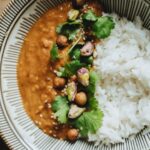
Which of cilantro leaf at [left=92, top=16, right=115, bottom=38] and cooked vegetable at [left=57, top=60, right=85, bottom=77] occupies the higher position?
cilantro leaf at [left=92, top=16, right=115, bottom=38]

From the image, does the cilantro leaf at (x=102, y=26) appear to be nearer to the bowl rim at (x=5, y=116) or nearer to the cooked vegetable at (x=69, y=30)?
the cooked vegetable at (x=69, y=30)

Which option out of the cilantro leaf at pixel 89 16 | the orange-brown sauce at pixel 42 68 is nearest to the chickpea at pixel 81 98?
the orange-brown sauce at pixel 42 68

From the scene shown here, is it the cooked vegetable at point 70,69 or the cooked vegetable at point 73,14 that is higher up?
the cooked vegetable at point 73,14

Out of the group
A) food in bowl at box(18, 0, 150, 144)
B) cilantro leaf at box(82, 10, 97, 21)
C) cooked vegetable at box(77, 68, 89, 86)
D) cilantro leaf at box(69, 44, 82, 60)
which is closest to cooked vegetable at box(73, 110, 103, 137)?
food in bowl at box(18, 0, 150, 144)

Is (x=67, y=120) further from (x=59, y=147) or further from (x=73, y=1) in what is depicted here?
(x=73, y=1)

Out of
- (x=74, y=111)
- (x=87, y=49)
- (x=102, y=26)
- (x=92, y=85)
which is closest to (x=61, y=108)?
(x=74, y=111)

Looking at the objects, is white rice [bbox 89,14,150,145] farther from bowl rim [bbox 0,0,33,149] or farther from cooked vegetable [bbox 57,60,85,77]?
bowl rim [bbox 0,0,33,149]

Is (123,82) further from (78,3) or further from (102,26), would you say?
(78,3)

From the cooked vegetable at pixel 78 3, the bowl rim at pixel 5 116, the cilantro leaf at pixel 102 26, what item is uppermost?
the cooked vegetable at pixel 78 3
